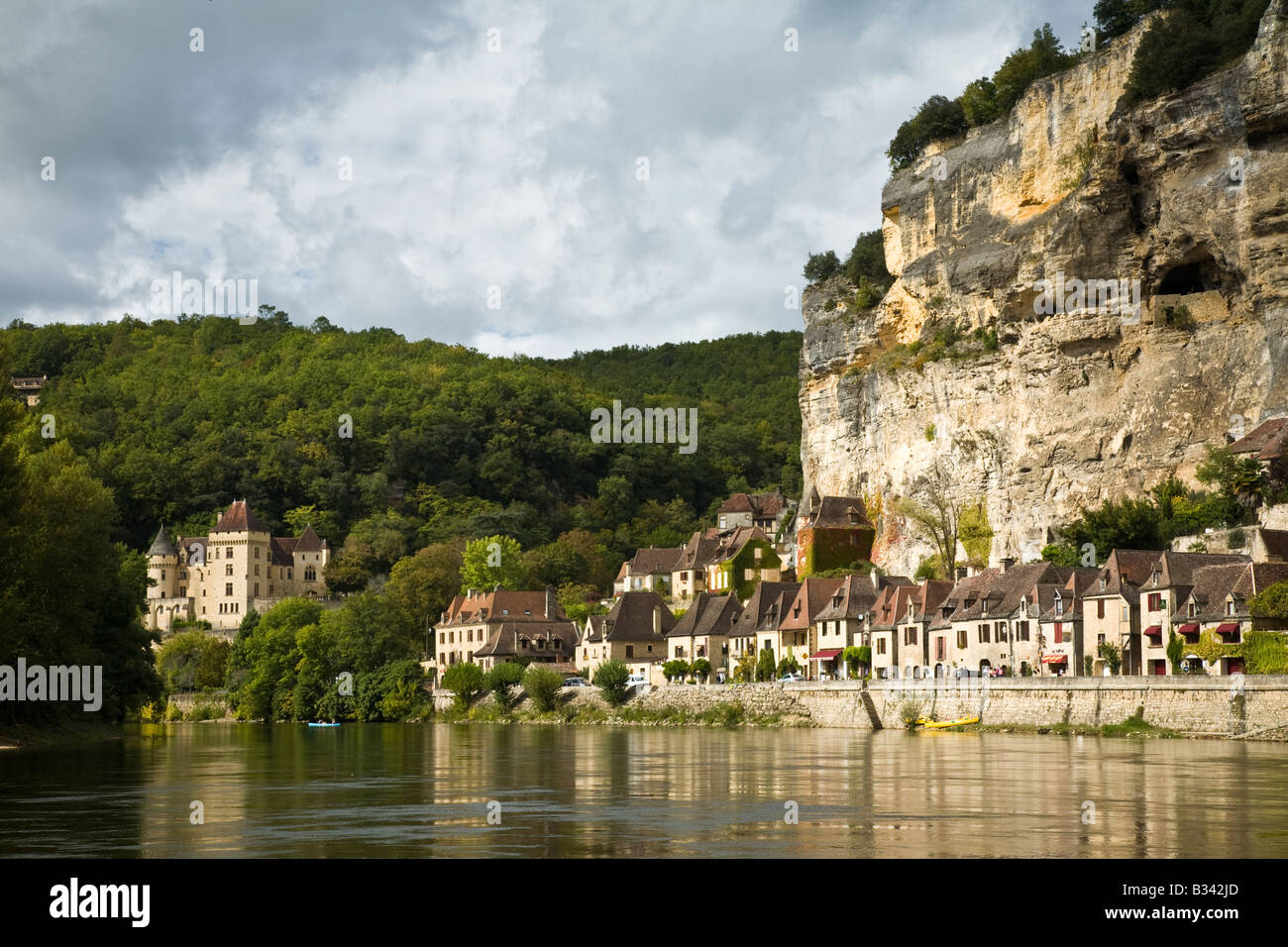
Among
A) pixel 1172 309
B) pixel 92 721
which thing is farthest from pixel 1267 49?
pixel 92 721

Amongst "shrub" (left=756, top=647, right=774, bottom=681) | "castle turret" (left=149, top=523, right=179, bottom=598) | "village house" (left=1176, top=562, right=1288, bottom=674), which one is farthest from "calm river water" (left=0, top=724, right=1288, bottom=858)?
"castle turret" (left=149, top=523, right=179, bottom=598)

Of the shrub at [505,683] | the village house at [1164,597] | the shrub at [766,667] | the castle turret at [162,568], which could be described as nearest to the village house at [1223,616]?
the village house at [1164,597]

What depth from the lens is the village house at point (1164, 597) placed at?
185 ft

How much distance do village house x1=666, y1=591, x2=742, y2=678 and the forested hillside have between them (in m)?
43.8

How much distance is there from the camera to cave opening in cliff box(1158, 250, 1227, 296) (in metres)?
74.8

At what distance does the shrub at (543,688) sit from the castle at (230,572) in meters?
60.3

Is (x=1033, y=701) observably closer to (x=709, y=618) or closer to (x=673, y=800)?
(x=673, y=800)

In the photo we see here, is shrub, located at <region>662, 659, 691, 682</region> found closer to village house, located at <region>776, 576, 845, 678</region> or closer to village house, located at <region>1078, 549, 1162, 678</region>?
village house, located at <region>776, 576, 845, 678</region>

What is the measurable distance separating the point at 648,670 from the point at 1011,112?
39.0m

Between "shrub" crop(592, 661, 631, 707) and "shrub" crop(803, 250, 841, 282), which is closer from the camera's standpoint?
"shrub" crop(592, 661, 631, 707)

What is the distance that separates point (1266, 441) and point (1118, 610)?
14189mm

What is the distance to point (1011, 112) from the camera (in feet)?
285

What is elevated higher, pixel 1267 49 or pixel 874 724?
pixel 1267 49
